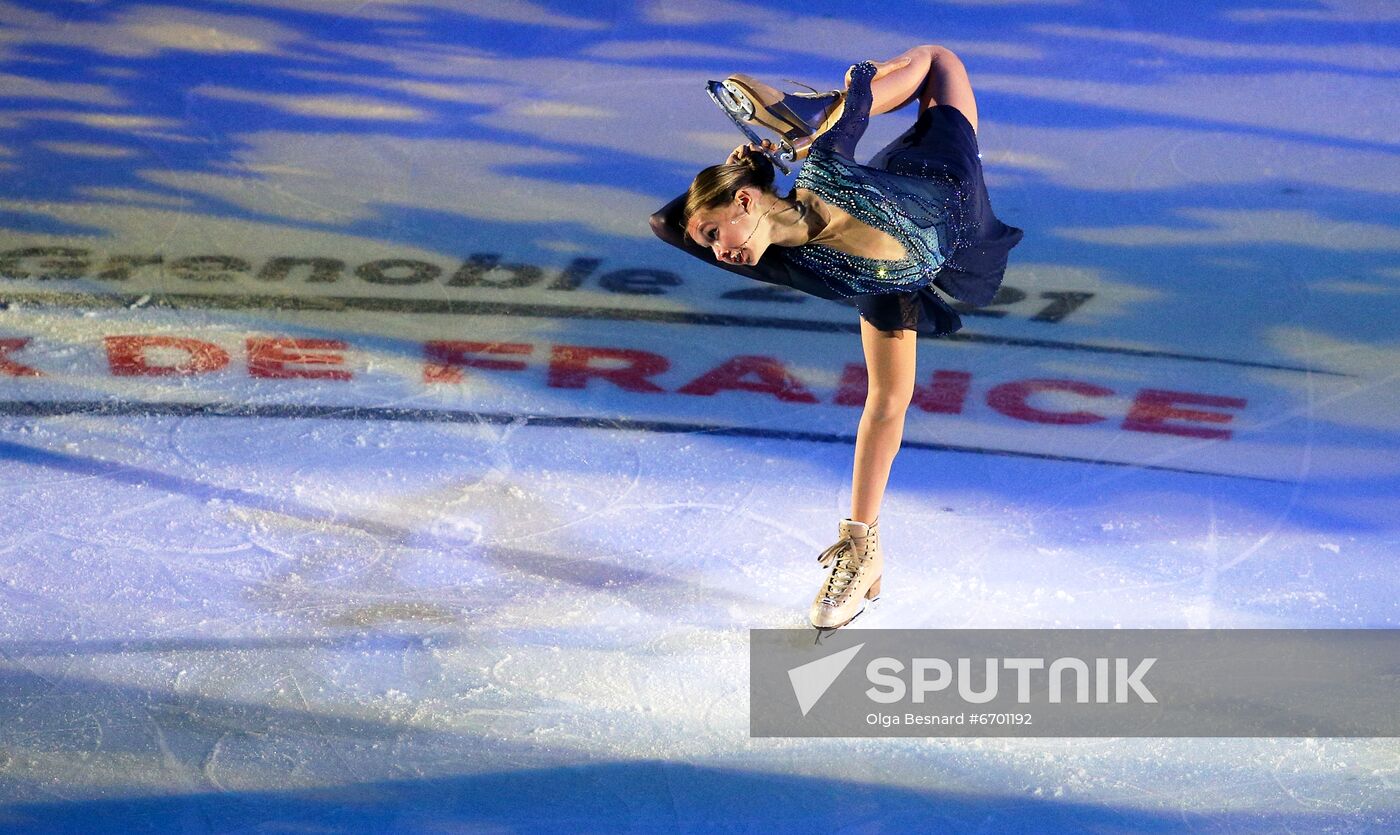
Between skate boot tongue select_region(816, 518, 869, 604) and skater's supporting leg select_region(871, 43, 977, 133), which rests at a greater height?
skater's supporting leg select_region(871, 43, 977, 133)

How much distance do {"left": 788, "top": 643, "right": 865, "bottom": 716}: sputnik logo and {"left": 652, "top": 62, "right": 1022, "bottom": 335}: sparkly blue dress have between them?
911 mm

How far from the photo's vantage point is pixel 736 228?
106 inches

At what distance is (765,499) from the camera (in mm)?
3850

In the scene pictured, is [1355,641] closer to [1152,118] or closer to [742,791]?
[742,791]

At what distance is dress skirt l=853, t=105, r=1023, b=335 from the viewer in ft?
9.98

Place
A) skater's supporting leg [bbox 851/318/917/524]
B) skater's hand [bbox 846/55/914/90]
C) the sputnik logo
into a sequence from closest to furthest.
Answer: skater's hand [bbox 846/55/914/90] → skater's supporting leg [bbox 851/318/917/524] → the sputnik logo

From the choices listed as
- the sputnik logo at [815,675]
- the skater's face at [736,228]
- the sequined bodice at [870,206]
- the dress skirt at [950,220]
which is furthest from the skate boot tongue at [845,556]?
the skater's face at [736,228]

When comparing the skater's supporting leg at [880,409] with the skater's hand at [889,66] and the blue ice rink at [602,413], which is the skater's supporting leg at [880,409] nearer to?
the blue ice rink at [602,413]

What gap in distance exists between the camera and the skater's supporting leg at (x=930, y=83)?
3.03 meters

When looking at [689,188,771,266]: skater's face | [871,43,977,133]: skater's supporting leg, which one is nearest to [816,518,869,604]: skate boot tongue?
[689,188,771,266]: skater's face

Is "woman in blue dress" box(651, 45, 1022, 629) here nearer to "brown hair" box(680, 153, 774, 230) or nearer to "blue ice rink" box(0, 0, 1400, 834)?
"brown hair" box(680, 153, 774, 230)

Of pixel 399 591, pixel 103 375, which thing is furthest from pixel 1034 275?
pixel 103 375

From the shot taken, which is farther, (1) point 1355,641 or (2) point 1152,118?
(2) point 1152,118

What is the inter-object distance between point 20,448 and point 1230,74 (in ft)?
13.6
